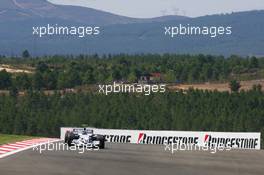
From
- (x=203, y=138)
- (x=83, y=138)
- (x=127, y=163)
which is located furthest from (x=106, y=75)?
(x=127, y=163)

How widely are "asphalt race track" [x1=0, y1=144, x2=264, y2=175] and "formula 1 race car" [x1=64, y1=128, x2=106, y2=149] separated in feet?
8.10

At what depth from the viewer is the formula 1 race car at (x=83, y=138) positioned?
38219 millimetres

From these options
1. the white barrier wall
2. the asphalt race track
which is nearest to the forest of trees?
the white barrier wall

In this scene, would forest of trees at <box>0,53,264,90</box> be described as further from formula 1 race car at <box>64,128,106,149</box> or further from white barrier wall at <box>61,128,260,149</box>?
formula 1 race car at <box>64,128,106,149</box>

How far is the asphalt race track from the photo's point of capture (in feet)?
85.3

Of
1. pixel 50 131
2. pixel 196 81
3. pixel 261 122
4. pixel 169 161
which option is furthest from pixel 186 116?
pixel 196 81

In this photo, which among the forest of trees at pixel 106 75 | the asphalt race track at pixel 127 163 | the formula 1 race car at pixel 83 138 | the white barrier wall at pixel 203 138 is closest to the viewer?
the asphalt race track at pixel 127 163

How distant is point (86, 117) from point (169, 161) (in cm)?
6497

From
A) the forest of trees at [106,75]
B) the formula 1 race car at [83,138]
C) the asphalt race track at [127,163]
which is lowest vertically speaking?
the asphalt race track at [127,163]

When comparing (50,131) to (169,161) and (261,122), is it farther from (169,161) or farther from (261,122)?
(169,161)

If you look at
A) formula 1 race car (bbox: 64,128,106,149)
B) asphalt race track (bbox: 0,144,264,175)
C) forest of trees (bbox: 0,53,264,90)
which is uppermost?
forest of trees (bbox: 0,53,264,90)

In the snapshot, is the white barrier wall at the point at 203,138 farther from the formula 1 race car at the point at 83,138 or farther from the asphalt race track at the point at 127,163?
the asphalt race track at the point at 127,163

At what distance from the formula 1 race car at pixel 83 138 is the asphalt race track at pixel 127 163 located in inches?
97.2

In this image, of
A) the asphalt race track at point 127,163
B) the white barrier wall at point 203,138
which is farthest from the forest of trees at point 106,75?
the asphalt race track at point 127,163
